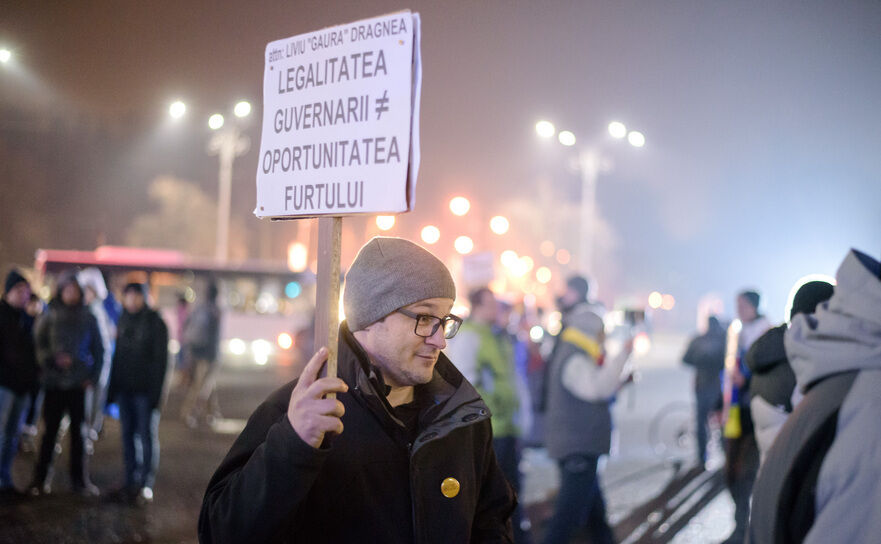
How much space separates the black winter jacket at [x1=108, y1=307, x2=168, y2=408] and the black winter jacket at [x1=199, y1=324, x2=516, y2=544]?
19.8ft

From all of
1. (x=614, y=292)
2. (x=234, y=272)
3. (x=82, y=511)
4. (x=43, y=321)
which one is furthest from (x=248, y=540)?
(x=614, y=292)

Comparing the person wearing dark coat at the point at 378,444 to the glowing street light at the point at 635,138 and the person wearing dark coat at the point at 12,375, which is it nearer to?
the person wearing dark coat at the point at 12,375

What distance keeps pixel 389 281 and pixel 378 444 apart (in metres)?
0.52

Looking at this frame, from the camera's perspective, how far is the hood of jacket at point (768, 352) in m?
4.63

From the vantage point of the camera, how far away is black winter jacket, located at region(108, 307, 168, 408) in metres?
8.04

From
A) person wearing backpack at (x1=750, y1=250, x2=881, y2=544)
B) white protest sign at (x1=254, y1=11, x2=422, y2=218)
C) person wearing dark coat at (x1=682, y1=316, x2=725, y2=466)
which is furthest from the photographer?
person wearing dark coat at (x1=682, y1=316, x2=725, y2=466)

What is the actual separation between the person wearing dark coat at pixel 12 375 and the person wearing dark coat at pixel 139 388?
2.93 ft

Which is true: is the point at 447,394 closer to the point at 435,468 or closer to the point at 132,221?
the point at 435,468

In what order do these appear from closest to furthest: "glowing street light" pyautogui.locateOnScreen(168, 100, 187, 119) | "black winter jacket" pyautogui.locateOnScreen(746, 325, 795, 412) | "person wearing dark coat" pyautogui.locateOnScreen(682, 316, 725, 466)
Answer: "black winter jacket" pyautogui.locateOnScreen(746, 325, 795, 412), "glowing street light" pyautogui.locateOnScreen(168, 100, 187, 119), "person wearing dark coat" pyautogui.locateOnScreen(682, 316, 725, 466)

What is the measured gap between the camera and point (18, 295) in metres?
8.48

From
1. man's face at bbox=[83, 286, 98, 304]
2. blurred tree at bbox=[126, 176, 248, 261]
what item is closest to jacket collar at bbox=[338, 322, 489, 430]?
man's face at bbox=[83, 286, 98, 304]

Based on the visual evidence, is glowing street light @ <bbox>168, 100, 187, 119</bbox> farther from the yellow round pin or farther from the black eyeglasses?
the yellow round pin

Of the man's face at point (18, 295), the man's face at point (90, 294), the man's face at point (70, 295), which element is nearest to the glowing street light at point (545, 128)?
the man's face at point (90, 294)

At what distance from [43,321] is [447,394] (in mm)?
7160
